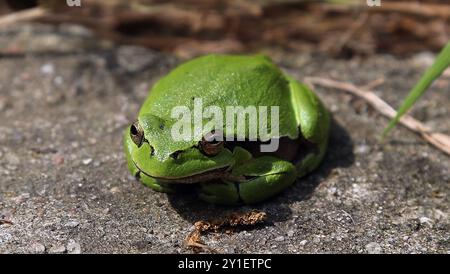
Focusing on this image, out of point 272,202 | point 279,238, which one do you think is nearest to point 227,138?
point 272,202

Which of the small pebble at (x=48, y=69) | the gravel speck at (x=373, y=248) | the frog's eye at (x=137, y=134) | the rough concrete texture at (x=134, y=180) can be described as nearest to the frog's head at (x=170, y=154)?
the frog's eye at (x=137, y=134)

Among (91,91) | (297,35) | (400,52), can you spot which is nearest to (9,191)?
(91,91)

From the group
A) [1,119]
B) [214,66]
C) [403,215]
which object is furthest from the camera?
[1,119]

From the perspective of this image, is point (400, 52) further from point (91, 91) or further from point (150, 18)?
point (91, 91)

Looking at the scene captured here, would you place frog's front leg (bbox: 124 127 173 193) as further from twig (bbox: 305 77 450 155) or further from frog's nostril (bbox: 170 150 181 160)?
twig (bbox: 305 77 450 155)

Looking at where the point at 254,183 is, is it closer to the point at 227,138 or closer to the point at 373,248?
the point at 227,138
